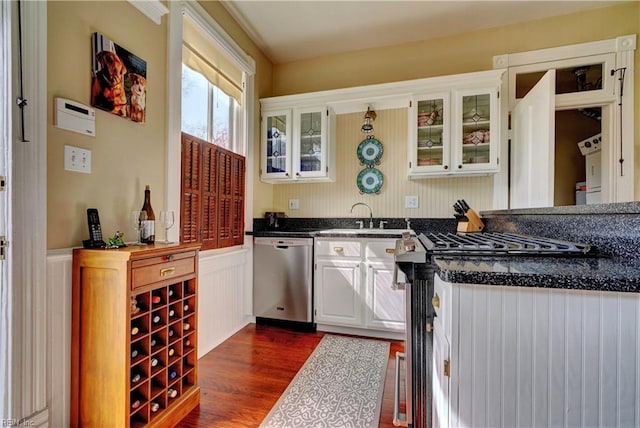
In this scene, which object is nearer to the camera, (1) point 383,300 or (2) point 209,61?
(2) point 209,61

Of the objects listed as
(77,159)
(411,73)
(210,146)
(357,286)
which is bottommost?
(357,286)

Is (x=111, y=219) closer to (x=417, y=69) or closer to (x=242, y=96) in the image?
(x=242, y=96)

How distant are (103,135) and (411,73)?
2761mm

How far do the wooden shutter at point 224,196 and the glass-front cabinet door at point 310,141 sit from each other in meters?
0.73

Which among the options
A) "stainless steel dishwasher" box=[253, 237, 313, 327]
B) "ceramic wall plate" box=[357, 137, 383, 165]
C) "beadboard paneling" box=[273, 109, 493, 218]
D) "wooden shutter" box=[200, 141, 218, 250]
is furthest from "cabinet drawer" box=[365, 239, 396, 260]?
"wooden shutter" box=[200, 141, 218, 250]

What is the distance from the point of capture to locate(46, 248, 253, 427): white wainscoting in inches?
48.3

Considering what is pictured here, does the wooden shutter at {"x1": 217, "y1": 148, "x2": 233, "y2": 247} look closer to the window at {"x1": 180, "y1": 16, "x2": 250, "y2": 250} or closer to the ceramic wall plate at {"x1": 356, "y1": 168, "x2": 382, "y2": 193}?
the window at {"x1": 180, "y1": 16, "x2": 250, "y2": 250}

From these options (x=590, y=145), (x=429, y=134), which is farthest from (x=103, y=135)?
(x=590, y=145)

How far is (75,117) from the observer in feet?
4.37

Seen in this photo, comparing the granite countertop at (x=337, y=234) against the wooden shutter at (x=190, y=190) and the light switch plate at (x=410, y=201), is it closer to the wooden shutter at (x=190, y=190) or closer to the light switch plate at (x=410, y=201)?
the light switch plate at (x=410, y=201)

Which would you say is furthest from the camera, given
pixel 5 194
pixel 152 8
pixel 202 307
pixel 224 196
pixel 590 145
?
pixel 590 145

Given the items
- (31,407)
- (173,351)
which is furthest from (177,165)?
(31,407)

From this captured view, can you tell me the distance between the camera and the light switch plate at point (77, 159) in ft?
4.27

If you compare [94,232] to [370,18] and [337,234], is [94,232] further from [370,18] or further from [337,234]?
[370,18]
